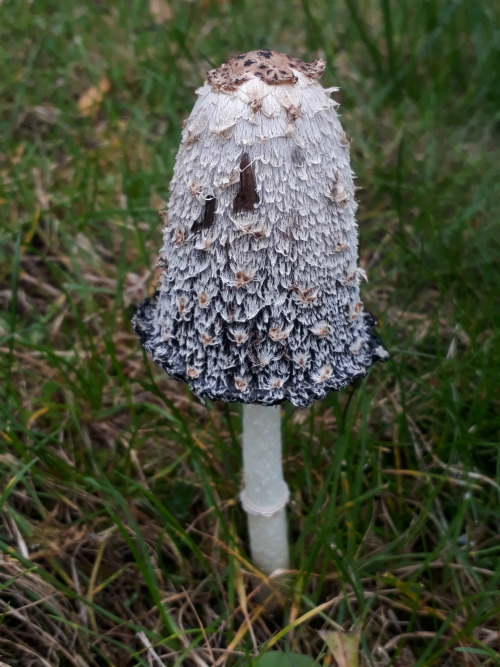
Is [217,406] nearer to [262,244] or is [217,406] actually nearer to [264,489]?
[264,489]

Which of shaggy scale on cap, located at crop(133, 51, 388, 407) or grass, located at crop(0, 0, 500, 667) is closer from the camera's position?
shaggy scale on cap, located at crop(133, 51, 388, 407)

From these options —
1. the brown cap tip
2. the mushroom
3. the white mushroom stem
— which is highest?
the brown cap tip

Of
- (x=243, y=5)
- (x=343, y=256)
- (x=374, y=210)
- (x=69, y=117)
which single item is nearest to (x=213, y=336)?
(x=343, y=256)

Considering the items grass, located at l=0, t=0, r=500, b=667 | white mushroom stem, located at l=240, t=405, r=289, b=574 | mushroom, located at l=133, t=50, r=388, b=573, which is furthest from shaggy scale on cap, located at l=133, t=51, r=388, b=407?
grass, located at l=0, t=0, r=500, b=667

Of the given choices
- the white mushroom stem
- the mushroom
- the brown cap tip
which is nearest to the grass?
the white mushroom stem

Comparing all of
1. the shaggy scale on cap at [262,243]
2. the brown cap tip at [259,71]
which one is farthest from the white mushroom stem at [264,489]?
the brown cap tip at [259,71]

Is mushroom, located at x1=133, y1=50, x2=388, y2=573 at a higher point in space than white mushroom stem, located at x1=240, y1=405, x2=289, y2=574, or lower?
higher

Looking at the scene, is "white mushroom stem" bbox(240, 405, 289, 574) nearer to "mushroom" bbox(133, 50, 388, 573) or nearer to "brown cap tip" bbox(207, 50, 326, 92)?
"mushroom" bbox(133, 50, 388, 573)

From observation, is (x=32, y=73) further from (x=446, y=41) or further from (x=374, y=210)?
(x=446, y=41)
